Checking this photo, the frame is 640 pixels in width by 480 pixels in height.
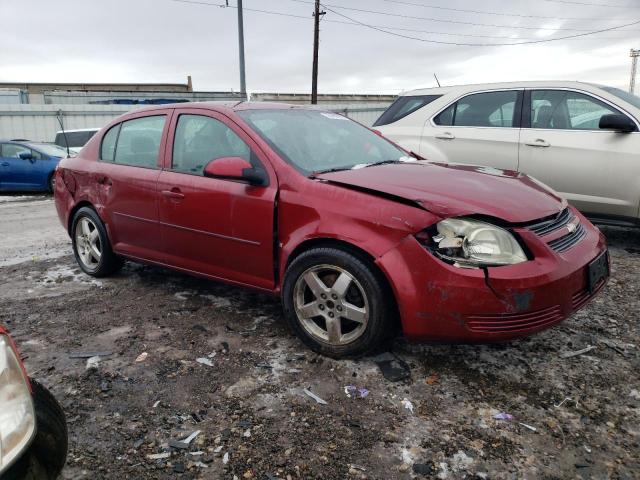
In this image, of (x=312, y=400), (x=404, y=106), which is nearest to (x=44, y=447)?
(x=312, y=400)

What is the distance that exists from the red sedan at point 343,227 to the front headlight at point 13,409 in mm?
1741

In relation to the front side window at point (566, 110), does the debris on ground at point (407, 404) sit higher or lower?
lower

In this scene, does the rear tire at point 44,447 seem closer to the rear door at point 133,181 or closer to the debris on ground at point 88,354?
the debris on ground at point 88,354

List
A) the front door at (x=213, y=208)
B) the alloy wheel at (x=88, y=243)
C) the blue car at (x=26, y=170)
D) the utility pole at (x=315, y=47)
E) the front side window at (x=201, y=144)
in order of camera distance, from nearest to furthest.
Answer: the front door at (x=213, y=208)
the front side window at (x=201, y=144)
the alloy wheel at (x=88, y=243)
the blue car at (x=26, y=170)
the utility pole at (x=315, y=47)

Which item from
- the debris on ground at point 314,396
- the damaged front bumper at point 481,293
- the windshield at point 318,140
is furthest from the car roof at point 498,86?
the debris on ground at point 314,396

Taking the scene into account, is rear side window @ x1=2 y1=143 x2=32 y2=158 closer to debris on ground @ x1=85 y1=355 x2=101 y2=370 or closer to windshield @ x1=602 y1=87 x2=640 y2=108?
debris on ground @ x1=85 y1=355 x2=101 y2=370

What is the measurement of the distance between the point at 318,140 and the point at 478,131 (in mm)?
2904

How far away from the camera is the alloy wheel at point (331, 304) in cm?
296

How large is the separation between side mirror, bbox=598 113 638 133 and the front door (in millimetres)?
3654

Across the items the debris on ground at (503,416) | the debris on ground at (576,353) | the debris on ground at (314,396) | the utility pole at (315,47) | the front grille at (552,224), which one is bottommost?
the debris on ground at (314,396)

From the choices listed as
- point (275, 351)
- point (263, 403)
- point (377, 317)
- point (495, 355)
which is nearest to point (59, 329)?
point (275, 351)

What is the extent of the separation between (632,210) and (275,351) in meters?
3.96

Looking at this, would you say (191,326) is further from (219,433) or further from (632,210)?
(632,210)

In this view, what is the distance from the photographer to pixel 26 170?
11898mm
